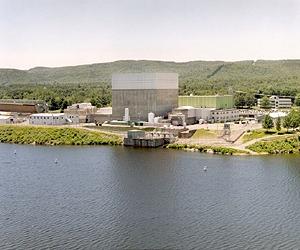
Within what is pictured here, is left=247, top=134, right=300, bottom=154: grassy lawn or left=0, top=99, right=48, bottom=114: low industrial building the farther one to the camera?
left=0, top=99, right=48, bottom=114: low industrial building

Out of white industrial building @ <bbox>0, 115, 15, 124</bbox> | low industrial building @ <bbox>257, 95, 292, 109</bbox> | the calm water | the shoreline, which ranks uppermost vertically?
low industrial building @ <bbox>257, 95, 292, 109</bbox>

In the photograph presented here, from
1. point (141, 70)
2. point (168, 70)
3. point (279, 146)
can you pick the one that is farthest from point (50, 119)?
point (141, 70)

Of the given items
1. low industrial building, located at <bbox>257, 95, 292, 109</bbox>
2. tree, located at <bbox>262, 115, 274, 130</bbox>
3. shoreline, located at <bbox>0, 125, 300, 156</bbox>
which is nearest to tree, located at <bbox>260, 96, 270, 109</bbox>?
low industrial building, located at <bbox>257, 95, 292, 109</bbox>

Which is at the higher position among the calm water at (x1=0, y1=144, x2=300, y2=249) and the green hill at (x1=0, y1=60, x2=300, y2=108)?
the green hill at (x1=0, y1=60, x2=300, y2=108)

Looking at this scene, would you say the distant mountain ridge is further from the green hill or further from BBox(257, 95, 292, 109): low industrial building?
BBox(257, 95, 292, 109): low industrial building

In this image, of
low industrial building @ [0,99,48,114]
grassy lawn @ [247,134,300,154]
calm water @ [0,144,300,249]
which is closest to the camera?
calm water @ [0,144,300,249]

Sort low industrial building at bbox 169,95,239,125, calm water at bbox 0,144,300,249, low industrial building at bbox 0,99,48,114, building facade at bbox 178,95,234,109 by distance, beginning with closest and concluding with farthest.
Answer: calm water at bbox 0,144,300,249
low industrial building at bbox 169,95,239,125
building facade at bbox 178,95,234,109
low industrial building at bbox 0,99,48,114

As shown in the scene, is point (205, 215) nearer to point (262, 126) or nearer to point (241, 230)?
point (241, 230)
